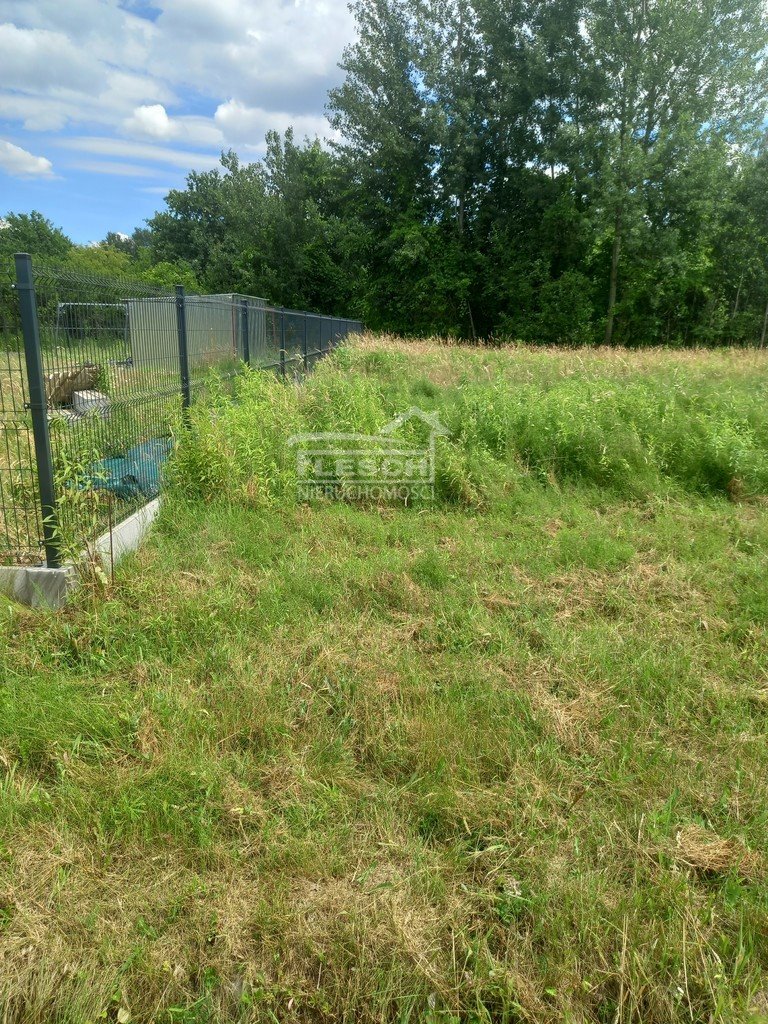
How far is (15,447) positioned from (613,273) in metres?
25.5

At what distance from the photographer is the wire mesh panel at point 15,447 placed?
3.56 m

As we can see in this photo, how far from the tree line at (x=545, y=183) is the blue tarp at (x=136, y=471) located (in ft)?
76.3

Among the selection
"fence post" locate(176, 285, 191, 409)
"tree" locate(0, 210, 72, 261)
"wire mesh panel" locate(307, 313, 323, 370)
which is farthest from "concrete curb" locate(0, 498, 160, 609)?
"tree" locate(0, 210, 72, 261)

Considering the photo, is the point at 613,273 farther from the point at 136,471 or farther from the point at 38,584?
the point at 38,584

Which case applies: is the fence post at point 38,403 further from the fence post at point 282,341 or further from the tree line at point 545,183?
the tree line at point 545,183

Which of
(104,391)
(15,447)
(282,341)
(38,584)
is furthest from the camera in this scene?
(282,341)

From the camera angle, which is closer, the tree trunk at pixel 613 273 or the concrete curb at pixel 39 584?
the concrete curb at pixel 39 584

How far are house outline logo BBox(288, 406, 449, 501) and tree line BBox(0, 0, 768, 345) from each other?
2164 cm

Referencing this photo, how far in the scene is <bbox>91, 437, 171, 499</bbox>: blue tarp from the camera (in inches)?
179

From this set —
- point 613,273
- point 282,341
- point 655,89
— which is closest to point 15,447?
point 282,341

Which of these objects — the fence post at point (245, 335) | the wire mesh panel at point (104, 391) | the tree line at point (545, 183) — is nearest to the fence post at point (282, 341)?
the fence post at point (245, 335)

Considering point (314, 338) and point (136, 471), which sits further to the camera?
point (314, 338)

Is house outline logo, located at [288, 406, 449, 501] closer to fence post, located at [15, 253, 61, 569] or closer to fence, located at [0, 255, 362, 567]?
fence, located at [0, 255, 362, 567]

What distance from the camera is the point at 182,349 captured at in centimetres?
593
